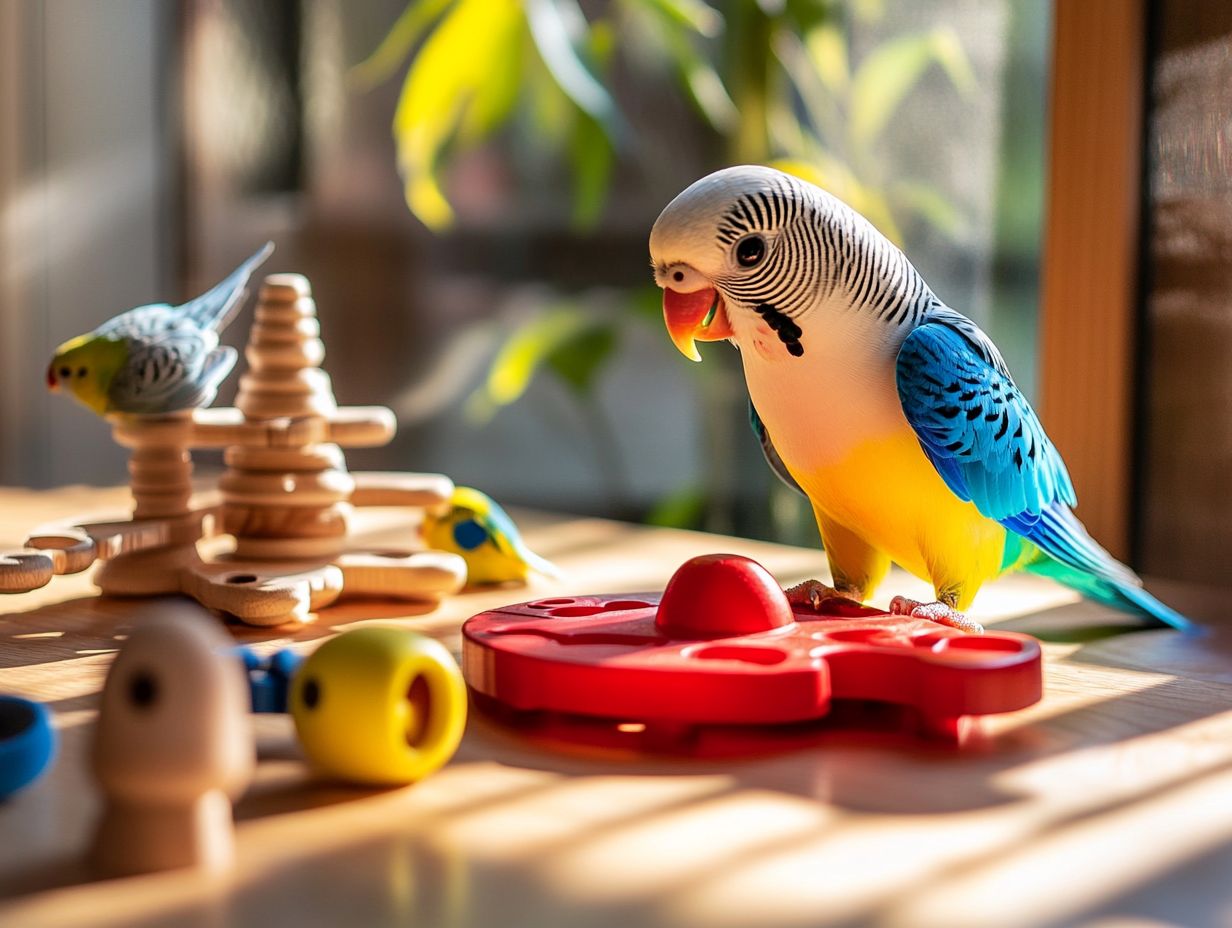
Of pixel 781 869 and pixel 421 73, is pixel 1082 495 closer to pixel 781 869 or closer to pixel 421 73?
pixel 781 869

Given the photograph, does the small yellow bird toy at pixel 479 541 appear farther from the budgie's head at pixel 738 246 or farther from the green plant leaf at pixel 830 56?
the green plant leaf at pixel 830 56

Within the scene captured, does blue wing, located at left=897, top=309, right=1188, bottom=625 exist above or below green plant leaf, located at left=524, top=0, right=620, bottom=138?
below

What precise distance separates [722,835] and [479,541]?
50cm

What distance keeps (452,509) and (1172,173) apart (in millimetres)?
616

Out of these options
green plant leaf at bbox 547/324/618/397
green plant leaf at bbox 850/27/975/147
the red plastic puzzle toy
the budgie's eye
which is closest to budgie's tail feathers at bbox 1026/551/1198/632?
the red plastic puzzle toy

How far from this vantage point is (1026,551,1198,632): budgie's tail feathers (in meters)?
0.79

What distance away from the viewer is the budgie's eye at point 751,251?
641 mm

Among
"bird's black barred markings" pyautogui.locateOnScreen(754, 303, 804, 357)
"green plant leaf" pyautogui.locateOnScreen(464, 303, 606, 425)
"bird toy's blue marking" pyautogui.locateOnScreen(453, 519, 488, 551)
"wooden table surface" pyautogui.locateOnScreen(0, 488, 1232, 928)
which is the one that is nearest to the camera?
"wooden table surface" pyautogui.locateOnScreen(0, 488, 1232, 928)

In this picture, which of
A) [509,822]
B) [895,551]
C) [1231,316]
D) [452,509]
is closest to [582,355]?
[452,509]

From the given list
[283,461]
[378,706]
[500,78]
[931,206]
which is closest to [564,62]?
[500,78]

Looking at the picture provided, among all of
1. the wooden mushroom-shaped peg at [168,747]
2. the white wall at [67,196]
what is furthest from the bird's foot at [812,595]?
the white wall at [67,196]

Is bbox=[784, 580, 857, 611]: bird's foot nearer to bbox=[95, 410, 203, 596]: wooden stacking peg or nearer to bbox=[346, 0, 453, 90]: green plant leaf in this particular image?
bbox=[95, 410, 203, 596]: wooden stacking peg

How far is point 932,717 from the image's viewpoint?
1.88ft

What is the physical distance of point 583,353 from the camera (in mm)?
1648
